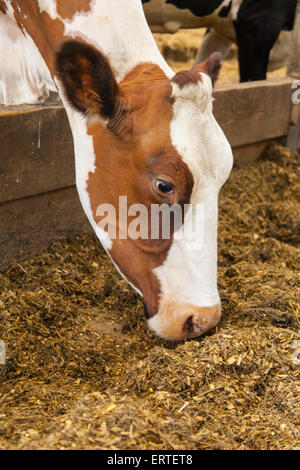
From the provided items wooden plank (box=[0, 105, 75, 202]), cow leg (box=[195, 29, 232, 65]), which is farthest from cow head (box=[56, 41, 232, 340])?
cow leg (box=[195, 29, 232, 65])

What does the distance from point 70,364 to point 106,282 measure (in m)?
0.75

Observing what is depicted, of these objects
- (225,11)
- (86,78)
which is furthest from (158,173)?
(225,11)

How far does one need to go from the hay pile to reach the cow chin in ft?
0.29

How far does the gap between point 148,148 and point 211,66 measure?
0.55m

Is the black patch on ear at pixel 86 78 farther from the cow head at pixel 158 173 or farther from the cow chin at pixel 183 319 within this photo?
the cow chin at pixel 183 319

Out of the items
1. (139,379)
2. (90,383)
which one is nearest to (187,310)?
(139,379)

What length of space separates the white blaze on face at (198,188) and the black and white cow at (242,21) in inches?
110

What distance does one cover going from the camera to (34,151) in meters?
3.01

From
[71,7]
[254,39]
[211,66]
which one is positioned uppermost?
[71,7]

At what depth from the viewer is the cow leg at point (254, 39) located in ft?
16.2

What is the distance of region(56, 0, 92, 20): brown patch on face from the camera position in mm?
2385

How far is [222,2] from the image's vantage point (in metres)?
4.77

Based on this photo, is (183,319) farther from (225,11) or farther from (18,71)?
(225,11)
